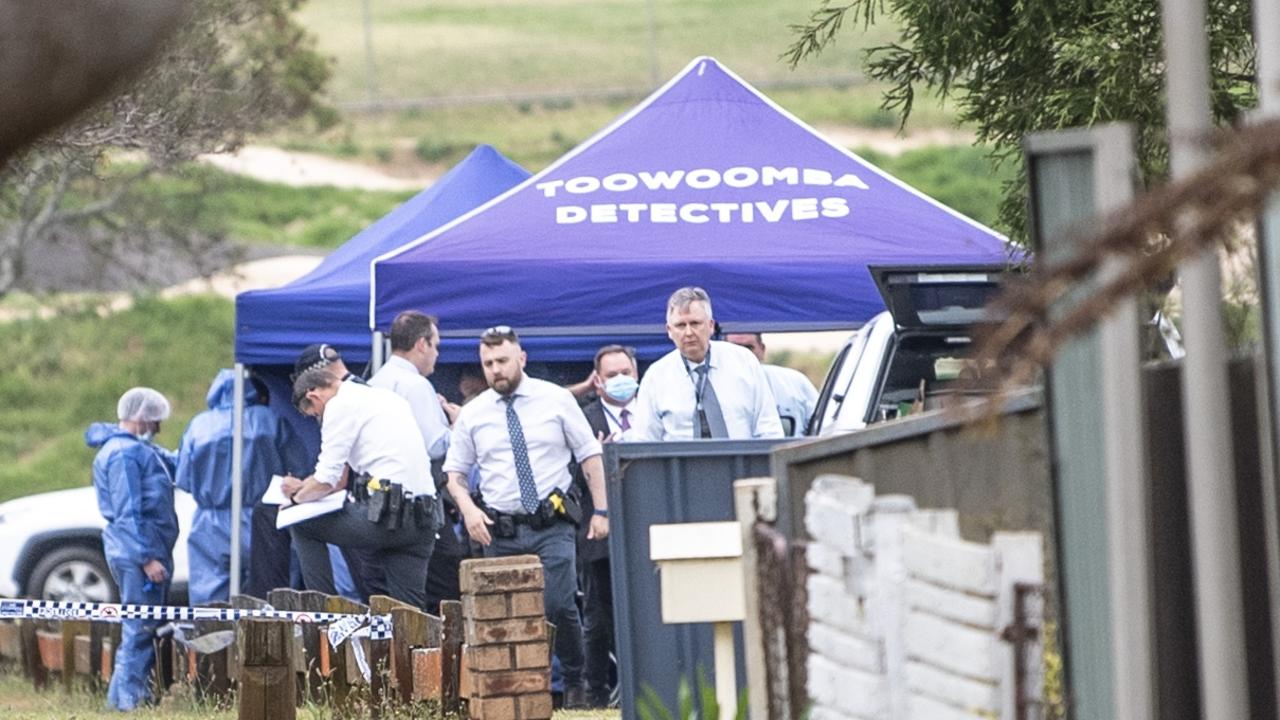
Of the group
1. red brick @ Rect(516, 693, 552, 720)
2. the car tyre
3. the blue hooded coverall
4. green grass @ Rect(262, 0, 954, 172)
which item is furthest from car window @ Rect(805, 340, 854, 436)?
green grass @ Rect(262, 0, 954, 172)

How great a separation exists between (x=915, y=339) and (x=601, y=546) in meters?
2.23

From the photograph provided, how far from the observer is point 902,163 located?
1548 inches

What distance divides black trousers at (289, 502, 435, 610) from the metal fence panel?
3330 mm

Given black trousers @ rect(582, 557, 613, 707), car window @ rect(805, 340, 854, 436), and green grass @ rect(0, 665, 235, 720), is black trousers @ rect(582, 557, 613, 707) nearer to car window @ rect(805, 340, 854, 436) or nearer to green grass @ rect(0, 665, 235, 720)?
car window @ rect(805, 340, 854, 436)

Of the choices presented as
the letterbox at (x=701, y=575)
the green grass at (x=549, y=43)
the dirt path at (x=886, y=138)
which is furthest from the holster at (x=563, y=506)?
the green grass at (x=549, y=43)

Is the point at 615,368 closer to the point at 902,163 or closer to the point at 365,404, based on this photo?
the point at 365,404

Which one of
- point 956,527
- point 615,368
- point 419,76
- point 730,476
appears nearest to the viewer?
point 956,527

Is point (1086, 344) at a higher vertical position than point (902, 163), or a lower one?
lower

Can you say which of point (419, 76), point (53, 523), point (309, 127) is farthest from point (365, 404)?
point (419, 76)

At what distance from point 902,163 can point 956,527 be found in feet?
117

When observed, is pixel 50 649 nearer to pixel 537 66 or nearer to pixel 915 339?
pixel 915 339

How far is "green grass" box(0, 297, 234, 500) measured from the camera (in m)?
28.5

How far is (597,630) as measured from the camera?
35.8 ft

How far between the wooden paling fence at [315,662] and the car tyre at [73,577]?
2.99 meters
